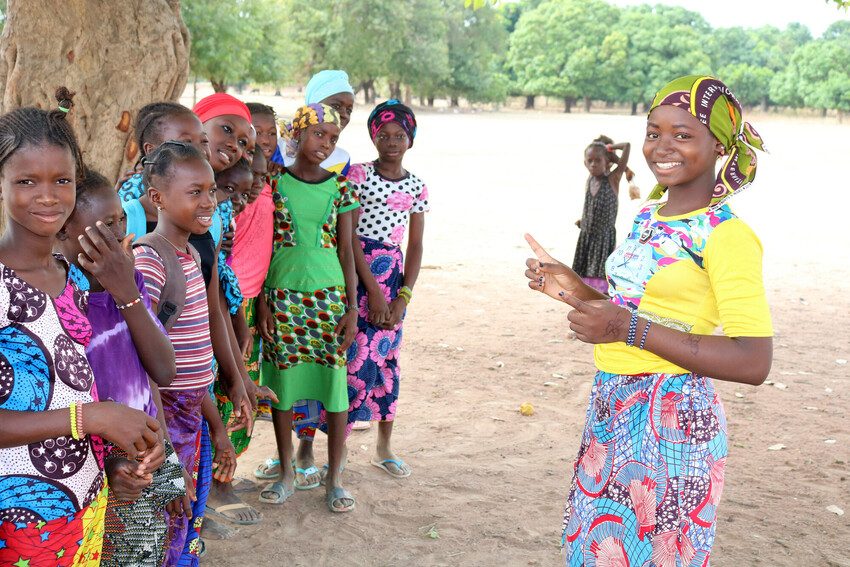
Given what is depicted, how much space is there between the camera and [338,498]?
417 cm

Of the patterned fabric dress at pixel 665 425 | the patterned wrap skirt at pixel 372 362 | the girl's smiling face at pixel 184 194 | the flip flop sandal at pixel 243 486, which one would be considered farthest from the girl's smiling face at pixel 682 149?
the flip flop sandal at pixel 243 486

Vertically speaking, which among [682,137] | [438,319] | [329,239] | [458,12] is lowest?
[438,319]

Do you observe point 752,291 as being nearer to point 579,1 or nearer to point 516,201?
point 516,201

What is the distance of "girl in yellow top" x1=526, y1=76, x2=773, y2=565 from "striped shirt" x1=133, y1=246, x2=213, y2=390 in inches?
48.6

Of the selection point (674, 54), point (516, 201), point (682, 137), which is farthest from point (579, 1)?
point (682, 137)

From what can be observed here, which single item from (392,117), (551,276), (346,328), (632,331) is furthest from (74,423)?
(392,117)

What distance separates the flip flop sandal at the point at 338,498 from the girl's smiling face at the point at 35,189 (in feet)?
8.14

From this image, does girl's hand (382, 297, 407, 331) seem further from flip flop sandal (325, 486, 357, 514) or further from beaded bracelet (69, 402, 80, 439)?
beaded bracelet (69, 402, 80, 439)

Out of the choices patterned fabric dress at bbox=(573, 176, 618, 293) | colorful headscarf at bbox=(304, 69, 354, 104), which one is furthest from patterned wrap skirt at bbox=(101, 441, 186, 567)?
patterned fabric dress at bbox=(573, 176, 618, 293)

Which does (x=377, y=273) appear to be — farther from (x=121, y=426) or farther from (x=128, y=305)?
(x=121, y=426)

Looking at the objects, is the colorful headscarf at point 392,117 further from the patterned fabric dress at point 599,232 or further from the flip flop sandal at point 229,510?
the patterned fabric dress at point 599,232

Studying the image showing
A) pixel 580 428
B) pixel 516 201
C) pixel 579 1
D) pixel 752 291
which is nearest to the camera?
pixel 752 291

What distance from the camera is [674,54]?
2591 inches

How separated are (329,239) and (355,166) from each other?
0.53 metres
